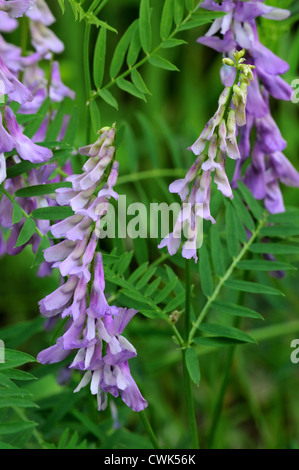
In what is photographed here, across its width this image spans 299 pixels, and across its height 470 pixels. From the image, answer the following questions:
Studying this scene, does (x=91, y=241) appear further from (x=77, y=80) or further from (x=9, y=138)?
(x=77, y=80)

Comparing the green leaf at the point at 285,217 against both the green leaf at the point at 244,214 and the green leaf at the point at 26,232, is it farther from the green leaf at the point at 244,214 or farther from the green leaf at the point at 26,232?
the green leaf at the point at 26,232

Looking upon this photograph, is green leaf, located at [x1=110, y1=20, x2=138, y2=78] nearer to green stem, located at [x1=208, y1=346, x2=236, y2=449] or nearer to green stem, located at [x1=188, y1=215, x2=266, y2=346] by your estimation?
green stem, located at [x1=188, y1=215, x2=266, y2=346]

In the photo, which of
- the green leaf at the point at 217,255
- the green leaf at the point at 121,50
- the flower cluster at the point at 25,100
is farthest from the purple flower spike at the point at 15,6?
the green leaf at the point at 217,255

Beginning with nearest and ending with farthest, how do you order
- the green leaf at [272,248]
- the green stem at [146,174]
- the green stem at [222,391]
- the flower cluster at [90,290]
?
the flower cluster at [90,290] < the green leaf at [272,248] < the green stem at [222,391] < the green stem at [146,174]

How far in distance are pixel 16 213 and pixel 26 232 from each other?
0.09ft

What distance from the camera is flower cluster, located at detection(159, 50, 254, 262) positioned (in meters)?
0.75

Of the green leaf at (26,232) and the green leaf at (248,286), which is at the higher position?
the green leaf at (26,232)

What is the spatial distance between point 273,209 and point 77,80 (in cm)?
133

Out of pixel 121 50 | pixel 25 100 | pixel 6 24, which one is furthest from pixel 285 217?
pixel 6 24

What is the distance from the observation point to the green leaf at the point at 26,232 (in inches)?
34.9

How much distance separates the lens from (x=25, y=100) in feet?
2.72

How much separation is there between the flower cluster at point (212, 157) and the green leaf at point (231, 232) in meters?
0.27

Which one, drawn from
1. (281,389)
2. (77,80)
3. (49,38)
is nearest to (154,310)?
(49,38)
